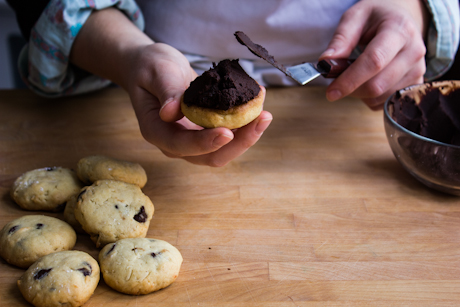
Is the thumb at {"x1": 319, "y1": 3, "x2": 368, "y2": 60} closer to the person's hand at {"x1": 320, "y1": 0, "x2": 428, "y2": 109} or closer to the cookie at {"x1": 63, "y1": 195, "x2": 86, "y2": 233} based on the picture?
the person's hand at {"x1": 320, "y1": 0, "x2": 428, "y2": 109}

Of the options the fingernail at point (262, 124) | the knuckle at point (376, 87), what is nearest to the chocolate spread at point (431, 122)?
the knuckle at point (376, 87)

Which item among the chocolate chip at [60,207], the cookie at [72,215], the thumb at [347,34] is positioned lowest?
the chocolate chip at [60,207]

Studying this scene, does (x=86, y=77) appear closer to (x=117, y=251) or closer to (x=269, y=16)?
(x=269, y=16)

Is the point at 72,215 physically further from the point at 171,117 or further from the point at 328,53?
the point at 328,53

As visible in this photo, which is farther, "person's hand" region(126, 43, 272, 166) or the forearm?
the forearm

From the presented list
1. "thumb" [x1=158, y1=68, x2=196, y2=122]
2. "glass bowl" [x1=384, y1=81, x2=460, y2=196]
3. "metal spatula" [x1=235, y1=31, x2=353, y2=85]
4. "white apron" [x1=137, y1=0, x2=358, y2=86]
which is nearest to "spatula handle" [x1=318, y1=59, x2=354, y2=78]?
"metal spatula" [x1=235, y1=31, x2=353, y2=85]

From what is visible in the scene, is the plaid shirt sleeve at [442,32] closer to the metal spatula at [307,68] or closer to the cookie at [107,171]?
the metal spatula at [307,68]

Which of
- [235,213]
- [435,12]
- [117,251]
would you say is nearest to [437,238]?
[235,213]
